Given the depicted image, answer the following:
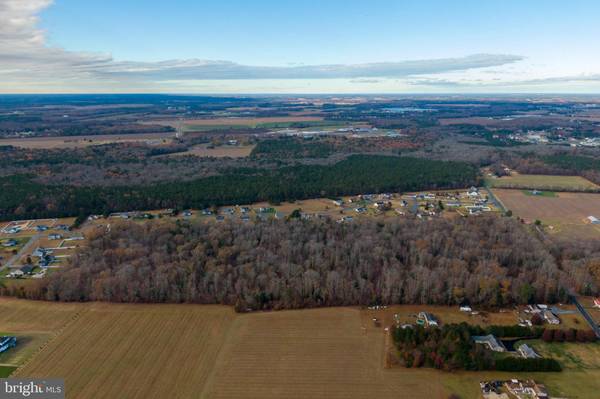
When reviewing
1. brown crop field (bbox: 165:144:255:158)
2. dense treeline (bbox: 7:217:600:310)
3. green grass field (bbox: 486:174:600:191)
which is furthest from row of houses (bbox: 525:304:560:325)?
brown crop field (bbox: 165:144:255:158)

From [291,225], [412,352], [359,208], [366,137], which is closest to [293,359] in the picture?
[412,352]

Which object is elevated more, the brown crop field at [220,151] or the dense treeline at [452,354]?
the brown crop field at [220,151]

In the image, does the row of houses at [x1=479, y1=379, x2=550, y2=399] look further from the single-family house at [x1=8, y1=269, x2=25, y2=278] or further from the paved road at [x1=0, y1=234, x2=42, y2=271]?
the paved road at [x1=0, y1=234, x2=42, y2=271]

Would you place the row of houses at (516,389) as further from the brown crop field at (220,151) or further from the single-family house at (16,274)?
the brown crop field at (220,151)

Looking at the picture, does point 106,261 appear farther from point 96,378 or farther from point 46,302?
point 96,378

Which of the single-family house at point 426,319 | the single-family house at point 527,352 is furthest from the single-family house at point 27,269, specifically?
the single-family house at point 527,352

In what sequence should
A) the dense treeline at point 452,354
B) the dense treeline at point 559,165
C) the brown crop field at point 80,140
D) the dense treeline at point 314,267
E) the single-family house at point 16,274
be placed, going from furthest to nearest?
the brown crop field at point 80,140, the dense treeline at point 559,165, the single-family house at point 16,274, the dense treeline at point 314,267, the dense treeline at point 452,354

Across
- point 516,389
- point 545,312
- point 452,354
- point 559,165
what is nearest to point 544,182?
point 559,165
